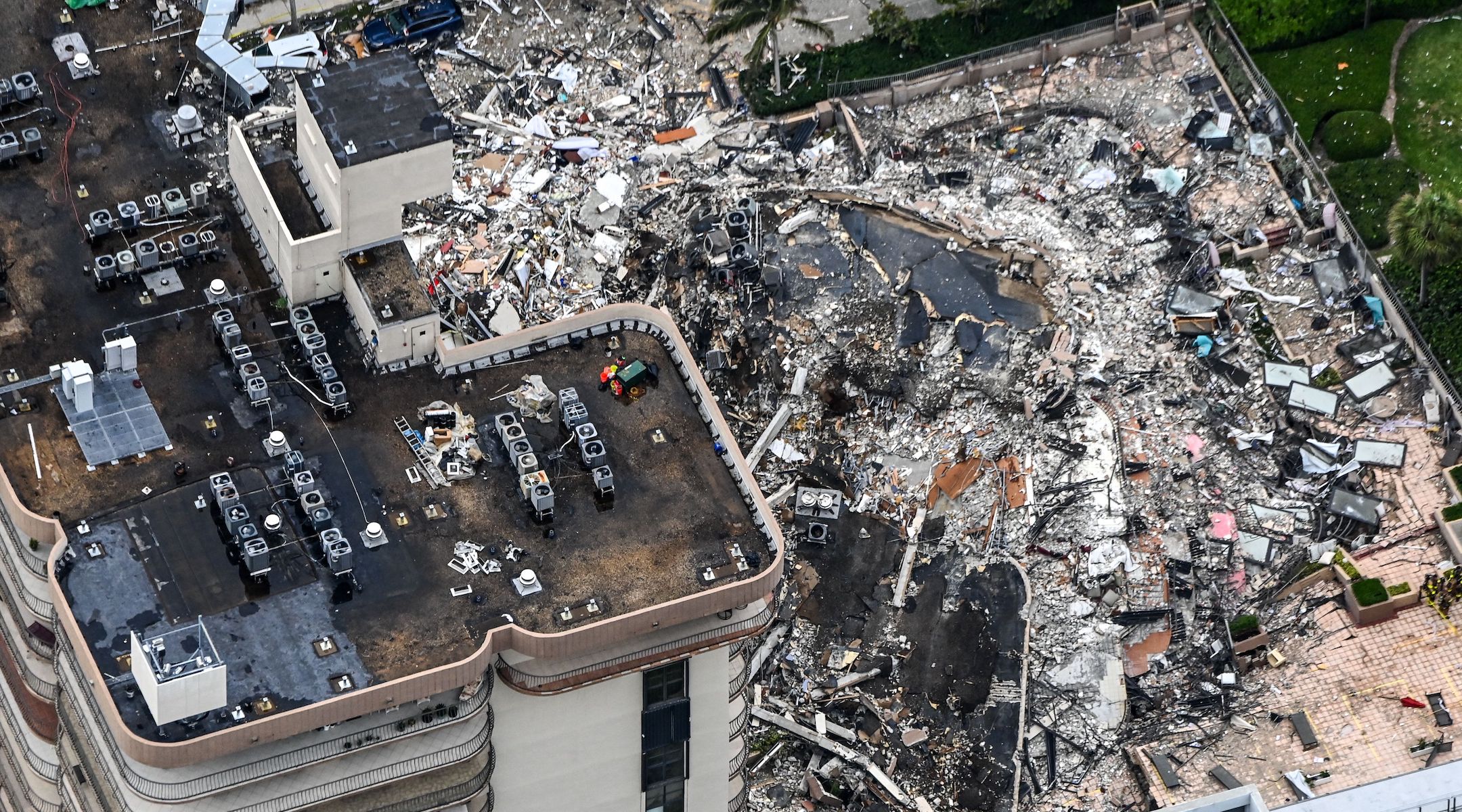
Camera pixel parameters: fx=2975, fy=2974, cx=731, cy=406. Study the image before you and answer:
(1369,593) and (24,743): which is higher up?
(24,743)

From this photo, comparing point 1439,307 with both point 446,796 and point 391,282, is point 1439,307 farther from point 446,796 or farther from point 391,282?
point 446,796

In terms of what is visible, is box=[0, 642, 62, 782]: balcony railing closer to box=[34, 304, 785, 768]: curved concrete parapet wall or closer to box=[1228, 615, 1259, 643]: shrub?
box=[34, 304, 785, 768]: curved concrete parapet wall

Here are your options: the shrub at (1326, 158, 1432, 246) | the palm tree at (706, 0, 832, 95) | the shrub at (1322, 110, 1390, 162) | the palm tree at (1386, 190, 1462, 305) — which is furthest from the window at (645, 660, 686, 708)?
the shrub at (1322, 110, 1390, 162)

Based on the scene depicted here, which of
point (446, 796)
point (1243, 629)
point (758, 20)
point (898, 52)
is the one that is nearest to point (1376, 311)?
point (1243, 629)

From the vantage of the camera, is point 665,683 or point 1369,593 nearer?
point 665,683

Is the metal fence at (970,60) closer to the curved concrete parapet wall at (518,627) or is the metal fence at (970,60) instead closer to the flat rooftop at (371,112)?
the curved concrete parapet wall at (518,627)
